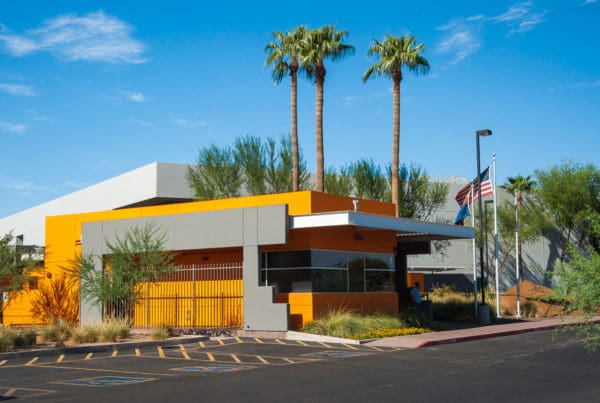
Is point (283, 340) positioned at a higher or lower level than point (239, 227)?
lower

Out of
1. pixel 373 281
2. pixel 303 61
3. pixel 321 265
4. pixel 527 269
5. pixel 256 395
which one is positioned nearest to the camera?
pixel 256 395

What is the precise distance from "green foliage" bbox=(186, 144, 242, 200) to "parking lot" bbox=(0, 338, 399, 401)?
2018 cm

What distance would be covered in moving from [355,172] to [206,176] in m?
9.03

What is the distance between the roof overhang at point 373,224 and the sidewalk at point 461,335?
12.3ft

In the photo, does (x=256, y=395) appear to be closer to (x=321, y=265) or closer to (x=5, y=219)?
(x=321, y=265)

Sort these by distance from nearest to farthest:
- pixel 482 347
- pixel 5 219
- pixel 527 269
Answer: pixel 482 347
pixel 527 269
pixel 5 219

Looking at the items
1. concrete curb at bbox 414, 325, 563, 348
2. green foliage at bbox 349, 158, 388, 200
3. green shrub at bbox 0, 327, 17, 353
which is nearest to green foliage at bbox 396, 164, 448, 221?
green foliage at bbox 349, 158, 388, 200

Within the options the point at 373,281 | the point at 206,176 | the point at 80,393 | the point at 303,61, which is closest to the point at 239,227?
the point at 373,281

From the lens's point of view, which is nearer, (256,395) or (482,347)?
(256,395)

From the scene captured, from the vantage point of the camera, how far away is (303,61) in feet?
130

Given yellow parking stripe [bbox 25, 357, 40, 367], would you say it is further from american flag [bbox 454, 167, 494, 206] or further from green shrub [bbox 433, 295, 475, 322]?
american flag [bbox 454, 167, 494, 206]

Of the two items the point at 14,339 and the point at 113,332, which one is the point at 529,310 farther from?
the point at 14,339

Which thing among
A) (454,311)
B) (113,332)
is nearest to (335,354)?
(113,332)

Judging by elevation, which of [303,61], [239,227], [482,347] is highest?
[303,61]
